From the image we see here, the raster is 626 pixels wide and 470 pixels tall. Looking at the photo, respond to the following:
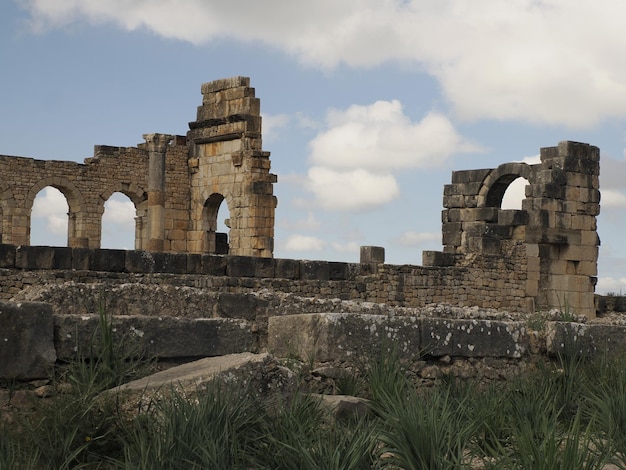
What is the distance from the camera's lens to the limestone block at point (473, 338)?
7.17 meters

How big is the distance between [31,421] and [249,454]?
3.82 feet

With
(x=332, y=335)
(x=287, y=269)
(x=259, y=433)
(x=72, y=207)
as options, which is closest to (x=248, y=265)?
(x=287, y=269)

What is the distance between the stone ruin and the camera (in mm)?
6578

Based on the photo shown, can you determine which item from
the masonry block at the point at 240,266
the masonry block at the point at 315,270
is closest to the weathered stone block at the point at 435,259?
the masonry block at the point at 315,270

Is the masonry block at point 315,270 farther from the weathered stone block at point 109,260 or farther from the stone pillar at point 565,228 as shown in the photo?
the stone pillar at point 565,228

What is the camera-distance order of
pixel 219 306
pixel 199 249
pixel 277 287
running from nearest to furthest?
1. pixel 219 306
2. pixel 277 287
3. pixel 199 249

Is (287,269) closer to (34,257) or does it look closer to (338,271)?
(338,271)

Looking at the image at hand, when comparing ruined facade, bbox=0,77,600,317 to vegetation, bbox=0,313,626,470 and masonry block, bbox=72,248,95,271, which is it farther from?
vegetation, bbox=0,313,626,470

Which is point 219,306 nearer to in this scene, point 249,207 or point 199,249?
point 249,207

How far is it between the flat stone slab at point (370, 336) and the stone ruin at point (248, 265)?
0.03 ft

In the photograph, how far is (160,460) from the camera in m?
4.52

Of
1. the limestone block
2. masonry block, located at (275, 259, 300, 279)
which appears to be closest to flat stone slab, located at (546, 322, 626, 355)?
the limestone block

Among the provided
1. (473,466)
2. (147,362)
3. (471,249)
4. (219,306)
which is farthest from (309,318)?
(471,249)

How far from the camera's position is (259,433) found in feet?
16.3
